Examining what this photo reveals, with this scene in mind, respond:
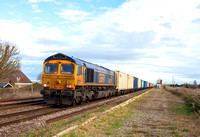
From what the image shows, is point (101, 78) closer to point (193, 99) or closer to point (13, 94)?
point (193, 99)

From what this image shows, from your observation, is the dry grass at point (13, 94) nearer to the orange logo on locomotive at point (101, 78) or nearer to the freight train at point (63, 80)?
the freight train at point (63, 80)

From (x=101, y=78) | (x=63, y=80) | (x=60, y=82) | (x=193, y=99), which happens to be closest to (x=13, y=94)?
(x=101, y=78)

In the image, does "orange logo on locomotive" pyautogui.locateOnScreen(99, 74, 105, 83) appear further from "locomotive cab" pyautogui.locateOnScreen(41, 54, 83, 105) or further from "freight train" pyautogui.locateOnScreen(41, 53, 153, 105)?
"locomotive cab" pyautogui.locateOnScreen(41, 54, 83, 105)

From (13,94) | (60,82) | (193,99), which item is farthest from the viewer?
(13,94)

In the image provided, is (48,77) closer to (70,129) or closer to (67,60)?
(67,60)

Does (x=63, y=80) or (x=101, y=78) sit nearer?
(x=63, y=80)

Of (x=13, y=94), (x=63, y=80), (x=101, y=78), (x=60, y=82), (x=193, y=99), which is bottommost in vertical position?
(x=13, y=94)

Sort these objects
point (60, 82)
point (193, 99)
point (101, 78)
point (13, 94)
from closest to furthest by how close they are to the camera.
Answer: point (60, 82) → point (193, 99) → point (101, 78) → point (13, 94)

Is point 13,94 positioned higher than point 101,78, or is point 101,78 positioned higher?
point 101,78

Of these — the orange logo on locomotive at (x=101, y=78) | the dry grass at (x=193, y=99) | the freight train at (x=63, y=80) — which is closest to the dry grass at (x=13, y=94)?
the freight train at (x=63, y=80)

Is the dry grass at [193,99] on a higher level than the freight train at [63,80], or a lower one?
lower

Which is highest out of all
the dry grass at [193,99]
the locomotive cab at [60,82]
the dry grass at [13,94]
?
the locomotive cab at [60,82]

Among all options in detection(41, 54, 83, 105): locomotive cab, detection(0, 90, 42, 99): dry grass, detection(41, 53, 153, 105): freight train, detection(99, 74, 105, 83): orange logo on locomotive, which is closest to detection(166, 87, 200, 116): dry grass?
detection(41, 53, 153, 105): freight train

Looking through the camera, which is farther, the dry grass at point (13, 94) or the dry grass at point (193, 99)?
the dry grass at point (13, 94)
